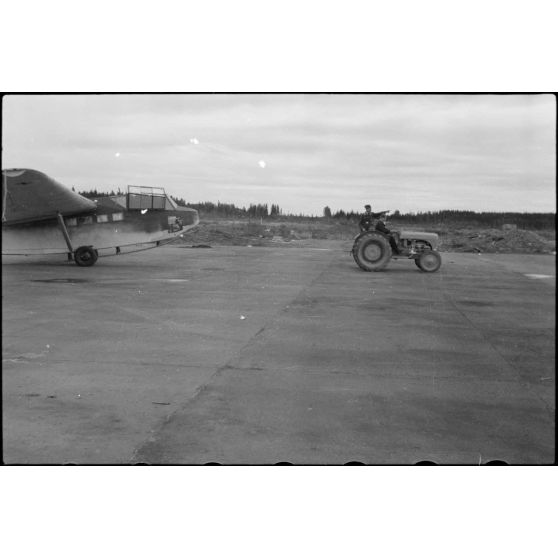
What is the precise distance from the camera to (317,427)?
409 centimetres

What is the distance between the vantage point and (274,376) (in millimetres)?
5312

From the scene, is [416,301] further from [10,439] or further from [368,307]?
[10,439]

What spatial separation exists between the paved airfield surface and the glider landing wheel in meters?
4.57

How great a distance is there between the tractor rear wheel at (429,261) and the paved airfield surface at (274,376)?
14.9ft

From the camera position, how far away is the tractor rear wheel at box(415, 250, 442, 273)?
624 inches

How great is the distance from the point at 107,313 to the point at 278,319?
8.71ft

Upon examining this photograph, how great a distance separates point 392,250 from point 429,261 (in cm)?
119

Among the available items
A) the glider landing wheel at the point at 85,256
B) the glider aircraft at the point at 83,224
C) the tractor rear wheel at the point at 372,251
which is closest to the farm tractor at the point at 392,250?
the tractor rear wheel at the point at 372,251

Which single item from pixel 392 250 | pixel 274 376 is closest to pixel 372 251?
pixel 392 250

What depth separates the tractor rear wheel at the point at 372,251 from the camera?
15219 millimetres

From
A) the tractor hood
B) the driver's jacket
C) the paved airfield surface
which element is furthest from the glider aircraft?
the tractor hood

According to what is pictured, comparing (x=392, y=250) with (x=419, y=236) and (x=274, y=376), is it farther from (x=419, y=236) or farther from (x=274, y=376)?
(x=274, y=376)

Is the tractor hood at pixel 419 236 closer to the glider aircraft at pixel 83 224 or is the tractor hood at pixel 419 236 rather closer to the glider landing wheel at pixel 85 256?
the glider aircraft at pixel 83 224

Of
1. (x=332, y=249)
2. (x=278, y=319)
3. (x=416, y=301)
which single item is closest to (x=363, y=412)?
(x=278, y=319)
